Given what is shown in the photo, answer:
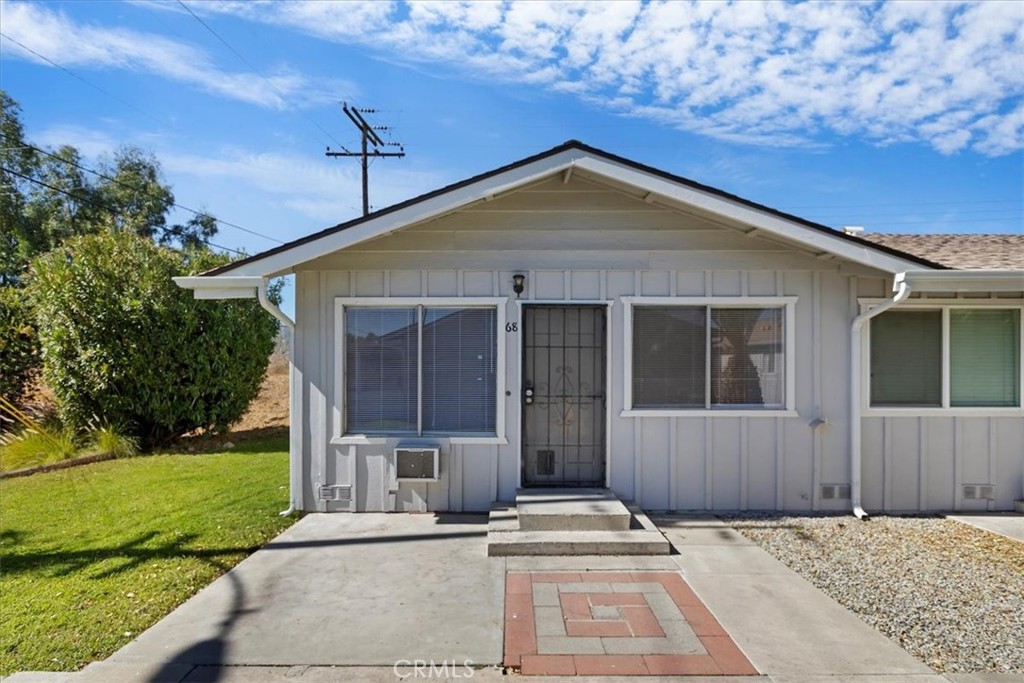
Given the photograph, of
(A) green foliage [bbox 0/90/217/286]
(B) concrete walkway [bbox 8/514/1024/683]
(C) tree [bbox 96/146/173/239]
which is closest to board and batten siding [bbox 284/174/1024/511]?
(B) concrete walkway [bbox 8/514/1024/683]

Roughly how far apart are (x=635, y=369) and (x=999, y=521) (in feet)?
12.9

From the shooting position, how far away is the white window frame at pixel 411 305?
550cm

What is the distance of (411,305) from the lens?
18.2 feet

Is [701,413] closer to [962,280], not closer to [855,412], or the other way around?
[855,412]

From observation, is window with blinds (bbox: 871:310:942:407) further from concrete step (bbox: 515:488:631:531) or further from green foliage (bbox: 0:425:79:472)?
green foliage (bbox: 0:425:79:472)

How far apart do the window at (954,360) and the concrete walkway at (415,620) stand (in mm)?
2639

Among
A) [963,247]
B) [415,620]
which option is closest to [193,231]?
[415,620]

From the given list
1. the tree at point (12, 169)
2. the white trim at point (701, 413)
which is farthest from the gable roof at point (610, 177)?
the tree at point (12, 169)

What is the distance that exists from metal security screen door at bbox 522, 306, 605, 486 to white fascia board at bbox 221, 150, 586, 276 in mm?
1371

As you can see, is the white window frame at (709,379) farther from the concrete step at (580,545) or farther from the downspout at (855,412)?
the concrete step at (580,545)

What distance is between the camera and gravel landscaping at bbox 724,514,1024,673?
9.92 ft

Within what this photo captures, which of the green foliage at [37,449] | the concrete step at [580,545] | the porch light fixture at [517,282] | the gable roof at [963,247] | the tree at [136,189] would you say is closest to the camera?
the concrete step at [580,545]

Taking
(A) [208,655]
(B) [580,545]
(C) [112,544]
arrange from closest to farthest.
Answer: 1. (A) [208,655]
2. (B) [580,545]
3. (C) [112,544]

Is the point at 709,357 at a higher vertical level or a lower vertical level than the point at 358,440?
higher
